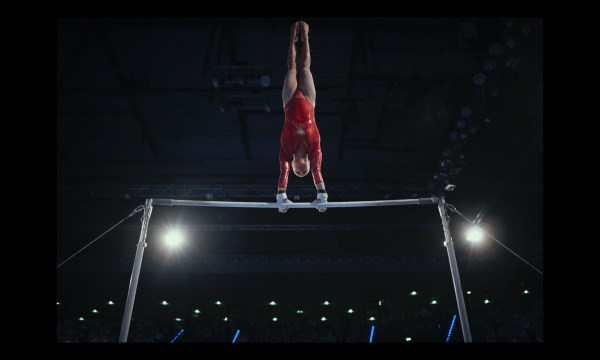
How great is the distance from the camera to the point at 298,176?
1026 cm

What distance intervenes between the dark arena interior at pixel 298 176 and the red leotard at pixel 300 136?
3 centimetres

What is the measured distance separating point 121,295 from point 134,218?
3.50 meters

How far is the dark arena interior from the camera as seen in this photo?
9789 mm

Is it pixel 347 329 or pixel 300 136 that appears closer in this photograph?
pixel 300 136

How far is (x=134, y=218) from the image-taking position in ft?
51.8

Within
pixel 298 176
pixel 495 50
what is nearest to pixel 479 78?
pixel 495 50

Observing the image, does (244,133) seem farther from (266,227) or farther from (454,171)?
(454,171)

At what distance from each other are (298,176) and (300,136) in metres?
4.41

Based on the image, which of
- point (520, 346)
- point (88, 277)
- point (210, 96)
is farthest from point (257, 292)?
point (520, 346)

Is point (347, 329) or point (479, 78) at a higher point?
point (479, 78)

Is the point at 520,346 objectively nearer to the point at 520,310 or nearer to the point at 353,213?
the point at 520,310

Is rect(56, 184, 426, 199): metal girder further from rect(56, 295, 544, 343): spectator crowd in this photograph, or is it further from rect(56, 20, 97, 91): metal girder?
rect(56, 295, 544, 343): spectator crowd

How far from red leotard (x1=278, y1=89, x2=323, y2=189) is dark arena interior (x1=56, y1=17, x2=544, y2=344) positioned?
0.03 meters

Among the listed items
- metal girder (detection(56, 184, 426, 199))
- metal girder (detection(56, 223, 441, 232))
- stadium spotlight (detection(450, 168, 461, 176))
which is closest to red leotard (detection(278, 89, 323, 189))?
metal girder (detection(56, 184, 426, 199))
